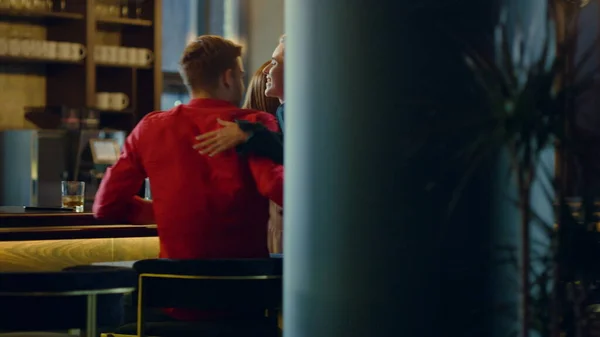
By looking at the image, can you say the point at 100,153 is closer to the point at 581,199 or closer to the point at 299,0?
the point at 299,0

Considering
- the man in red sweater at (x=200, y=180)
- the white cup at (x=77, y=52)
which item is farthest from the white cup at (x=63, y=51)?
the man in red sweater at (x=200, y=180)

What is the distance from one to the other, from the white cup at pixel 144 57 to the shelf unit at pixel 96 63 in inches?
1.7

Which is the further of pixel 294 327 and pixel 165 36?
pixel 165 36

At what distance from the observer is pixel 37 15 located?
7.40 m

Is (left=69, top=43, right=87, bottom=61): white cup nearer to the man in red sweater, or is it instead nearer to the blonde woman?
the blonde woman

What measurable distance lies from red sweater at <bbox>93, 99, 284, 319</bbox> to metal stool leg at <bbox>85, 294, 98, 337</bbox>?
17.9 inches

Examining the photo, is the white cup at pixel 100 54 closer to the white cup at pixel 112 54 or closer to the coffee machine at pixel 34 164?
the white cup at pixel 112 54

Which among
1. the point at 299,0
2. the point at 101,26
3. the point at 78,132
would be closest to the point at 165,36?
the point at 101,26

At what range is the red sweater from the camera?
105 inches

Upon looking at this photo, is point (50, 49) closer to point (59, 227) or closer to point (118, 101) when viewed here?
point (118, 101)

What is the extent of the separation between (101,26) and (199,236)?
5677 mm

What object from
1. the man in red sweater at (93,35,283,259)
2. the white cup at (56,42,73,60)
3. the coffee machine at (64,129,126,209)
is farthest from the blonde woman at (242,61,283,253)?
the white cup at (56,42,73,60)

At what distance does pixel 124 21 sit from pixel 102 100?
26.3 inches

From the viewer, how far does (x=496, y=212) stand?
6.06ft
